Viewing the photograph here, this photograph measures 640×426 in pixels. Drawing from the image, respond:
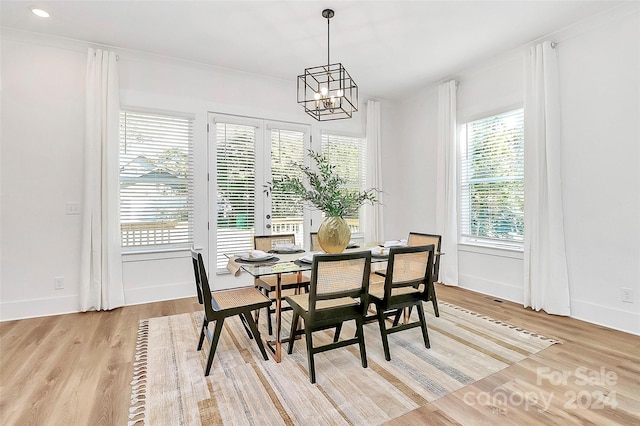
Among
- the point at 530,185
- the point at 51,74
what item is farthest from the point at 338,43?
the point at 51,74

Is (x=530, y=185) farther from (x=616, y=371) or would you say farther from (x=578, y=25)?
(x=616, y=371)

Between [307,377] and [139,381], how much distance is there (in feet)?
3.72

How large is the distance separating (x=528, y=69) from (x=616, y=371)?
10.2 ft

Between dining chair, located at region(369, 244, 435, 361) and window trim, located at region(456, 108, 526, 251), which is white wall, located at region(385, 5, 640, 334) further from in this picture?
dining chair, located at region(369, 244, 435, 361)

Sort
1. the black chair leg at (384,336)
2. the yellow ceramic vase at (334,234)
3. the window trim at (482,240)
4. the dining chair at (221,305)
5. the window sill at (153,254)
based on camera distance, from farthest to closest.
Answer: the window trim at (482,240)
the window sill at (153,254)
the yellow ceramic vase at (334,234)
the black chair leg at (384,336)
the dining chair at (221,305)

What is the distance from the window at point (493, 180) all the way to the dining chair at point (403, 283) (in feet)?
6.83

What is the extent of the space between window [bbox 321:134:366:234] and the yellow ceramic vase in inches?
97.1

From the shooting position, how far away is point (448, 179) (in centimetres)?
459

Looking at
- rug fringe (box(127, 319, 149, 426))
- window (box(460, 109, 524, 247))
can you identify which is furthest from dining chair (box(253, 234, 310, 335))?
window (box(460, 109, 524, 247))

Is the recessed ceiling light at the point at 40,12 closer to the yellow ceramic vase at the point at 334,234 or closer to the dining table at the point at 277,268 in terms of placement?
the dining table at the point at 277,268

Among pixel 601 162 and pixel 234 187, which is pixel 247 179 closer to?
pixel 234 187

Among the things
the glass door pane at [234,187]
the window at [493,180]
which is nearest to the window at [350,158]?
the glass door pane at [234,187]

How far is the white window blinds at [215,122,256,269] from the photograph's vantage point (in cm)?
427

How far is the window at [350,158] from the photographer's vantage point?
5081mm
